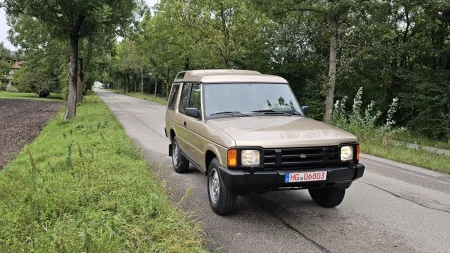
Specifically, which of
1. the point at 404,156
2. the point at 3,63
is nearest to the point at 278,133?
the point at 404,156

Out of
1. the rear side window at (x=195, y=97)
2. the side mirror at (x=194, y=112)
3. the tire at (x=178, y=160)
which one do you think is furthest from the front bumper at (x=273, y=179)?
the tire at (x=178, y=160)

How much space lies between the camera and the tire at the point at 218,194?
489 centimetres

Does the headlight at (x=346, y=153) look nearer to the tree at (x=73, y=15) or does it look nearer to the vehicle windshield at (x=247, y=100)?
the vehicle windshield at (x=247, y=100)

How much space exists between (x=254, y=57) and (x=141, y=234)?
80.1 feet

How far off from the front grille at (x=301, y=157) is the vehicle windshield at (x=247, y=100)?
1.25m

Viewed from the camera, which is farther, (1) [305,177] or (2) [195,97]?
(2) [195,97]

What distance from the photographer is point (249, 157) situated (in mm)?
4504

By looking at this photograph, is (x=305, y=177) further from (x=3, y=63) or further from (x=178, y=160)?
(x=3, y=63)

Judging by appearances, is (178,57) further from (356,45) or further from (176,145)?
(176,145)

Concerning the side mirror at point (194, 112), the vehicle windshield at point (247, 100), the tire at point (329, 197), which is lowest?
the tire at point (329, 197)

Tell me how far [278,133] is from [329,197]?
1.53 meters

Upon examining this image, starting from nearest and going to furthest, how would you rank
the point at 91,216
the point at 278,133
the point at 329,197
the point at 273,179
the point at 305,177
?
the point at 91,216 < the point at 273,179 < the point at 305,177 < the point at 278,133 < the point at 329,197

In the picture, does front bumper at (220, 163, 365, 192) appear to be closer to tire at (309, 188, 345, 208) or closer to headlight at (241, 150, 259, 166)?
headlight at (241, 150, 259, 166)

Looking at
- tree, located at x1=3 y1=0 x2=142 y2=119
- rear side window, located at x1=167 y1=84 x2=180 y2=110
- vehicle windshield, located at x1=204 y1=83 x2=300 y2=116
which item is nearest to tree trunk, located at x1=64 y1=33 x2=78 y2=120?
tree, located at x1=3 y1=0 x2=142 y2=119
